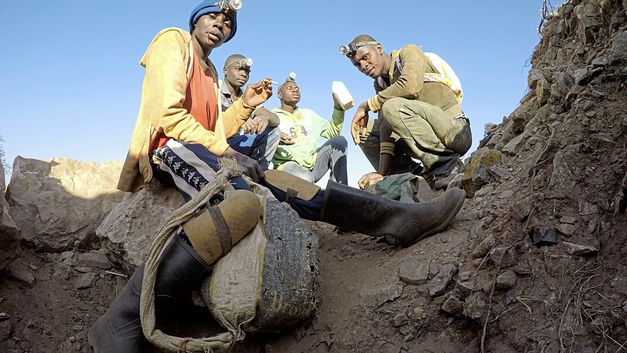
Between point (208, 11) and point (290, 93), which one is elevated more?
point (208, 11)

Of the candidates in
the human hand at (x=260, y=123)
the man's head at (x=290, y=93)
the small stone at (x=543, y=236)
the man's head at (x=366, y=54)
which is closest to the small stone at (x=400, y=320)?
the small stone at (x=543, y=236)

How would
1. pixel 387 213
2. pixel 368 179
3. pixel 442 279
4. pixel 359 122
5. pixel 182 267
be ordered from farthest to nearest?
pixel 359 122, pixel 368 179, pixel 387 213, pixel 442 279, pixel 182 267

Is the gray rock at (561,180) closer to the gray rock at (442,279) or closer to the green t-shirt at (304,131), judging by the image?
the gray rock at (442,279)

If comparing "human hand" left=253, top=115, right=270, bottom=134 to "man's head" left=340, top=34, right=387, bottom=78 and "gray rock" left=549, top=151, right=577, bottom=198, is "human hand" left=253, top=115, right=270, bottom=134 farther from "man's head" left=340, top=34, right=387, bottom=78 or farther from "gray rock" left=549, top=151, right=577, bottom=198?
"gray rock" left=549, top=151, right=577, bottom=198

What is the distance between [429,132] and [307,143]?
4.95 feet

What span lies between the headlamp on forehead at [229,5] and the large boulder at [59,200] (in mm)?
1729

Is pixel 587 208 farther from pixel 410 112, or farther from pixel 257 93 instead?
pixel 257 93

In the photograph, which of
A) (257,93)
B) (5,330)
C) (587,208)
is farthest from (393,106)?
(5,330)

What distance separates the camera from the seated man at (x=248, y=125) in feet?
15.1

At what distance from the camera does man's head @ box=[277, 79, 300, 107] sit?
5.88 metres

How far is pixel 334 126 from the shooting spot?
5.77 m

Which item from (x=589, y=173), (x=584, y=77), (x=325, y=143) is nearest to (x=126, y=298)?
(x=589, y=173)

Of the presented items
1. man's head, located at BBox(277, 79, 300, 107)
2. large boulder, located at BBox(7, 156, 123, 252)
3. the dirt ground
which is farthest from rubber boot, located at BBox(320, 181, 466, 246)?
man's head, located at BBox(277, 79, 300, 107)

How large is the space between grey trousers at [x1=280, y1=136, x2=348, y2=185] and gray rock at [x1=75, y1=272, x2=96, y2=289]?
251 centimetres
